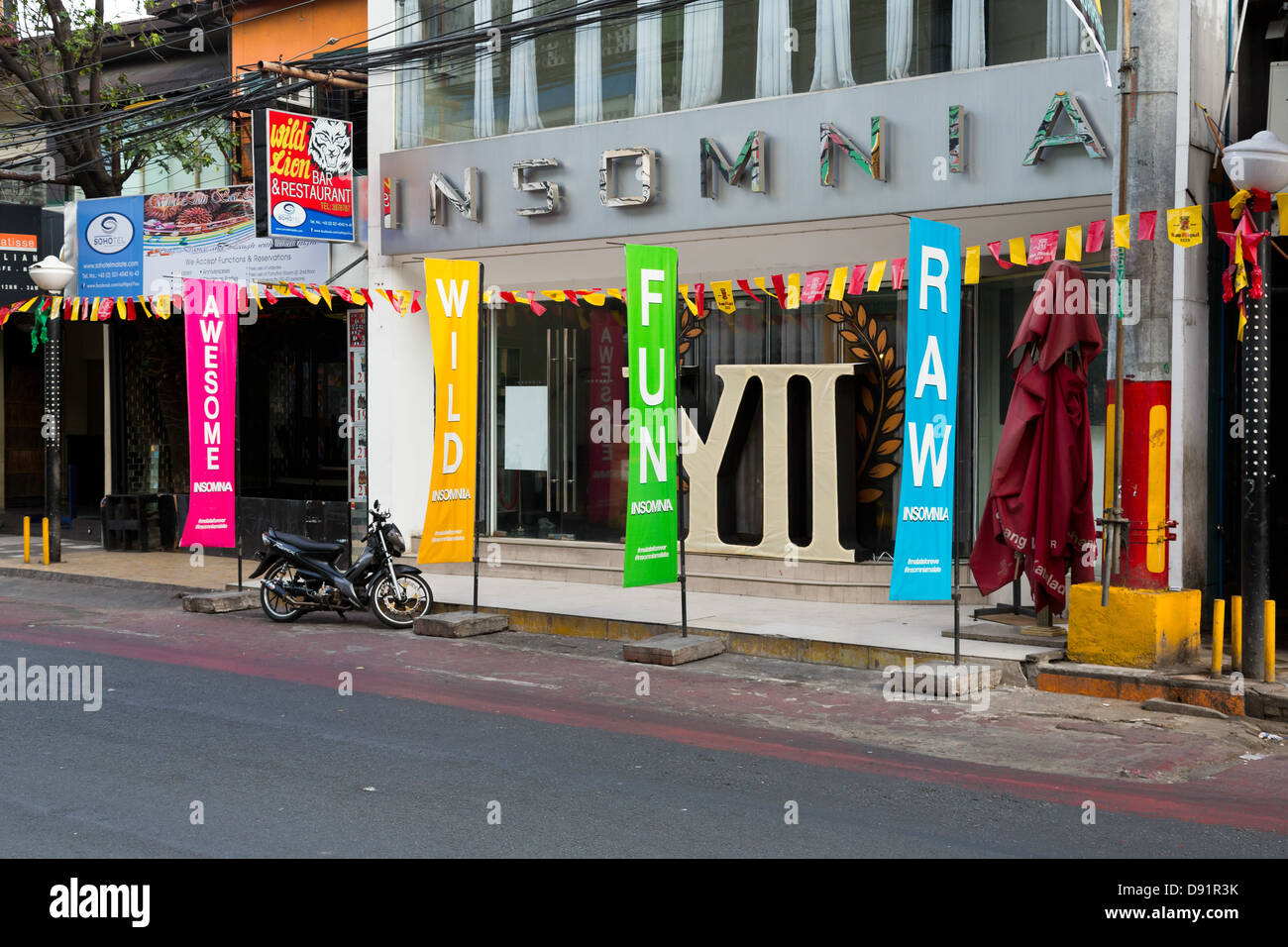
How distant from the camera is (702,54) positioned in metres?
15.5

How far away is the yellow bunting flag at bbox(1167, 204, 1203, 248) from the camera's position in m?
9.98

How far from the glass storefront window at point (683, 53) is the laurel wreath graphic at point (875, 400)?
8.55 feet

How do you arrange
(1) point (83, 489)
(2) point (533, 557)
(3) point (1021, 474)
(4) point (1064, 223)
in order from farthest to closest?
1. (1) point (83, 489)
2. (2) point (533, 557)
3. (4) point (1064, 223)
4. (3) point (1021, 474)

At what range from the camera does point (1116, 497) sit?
34.8 feet

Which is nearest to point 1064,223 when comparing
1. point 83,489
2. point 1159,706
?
point 1159,706

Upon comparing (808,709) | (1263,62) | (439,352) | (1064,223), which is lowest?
(808,709)

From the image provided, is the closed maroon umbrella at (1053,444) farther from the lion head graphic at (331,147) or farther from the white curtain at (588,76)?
the lion head graphic at (331,147)

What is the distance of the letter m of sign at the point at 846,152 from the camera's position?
13.8m

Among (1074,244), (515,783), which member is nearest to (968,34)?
(1074,244)

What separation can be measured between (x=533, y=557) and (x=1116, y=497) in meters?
8.20

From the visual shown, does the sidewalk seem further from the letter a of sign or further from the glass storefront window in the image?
the glass storefront window

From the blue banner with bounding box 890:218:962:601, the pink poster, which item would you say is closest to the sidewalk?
the blue banner with bounding box 890:218:962:601

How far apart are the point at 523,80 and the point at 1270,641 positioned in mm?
11161

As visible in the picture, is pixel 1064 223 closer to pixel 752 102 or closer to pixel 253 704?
pixel 752 102
